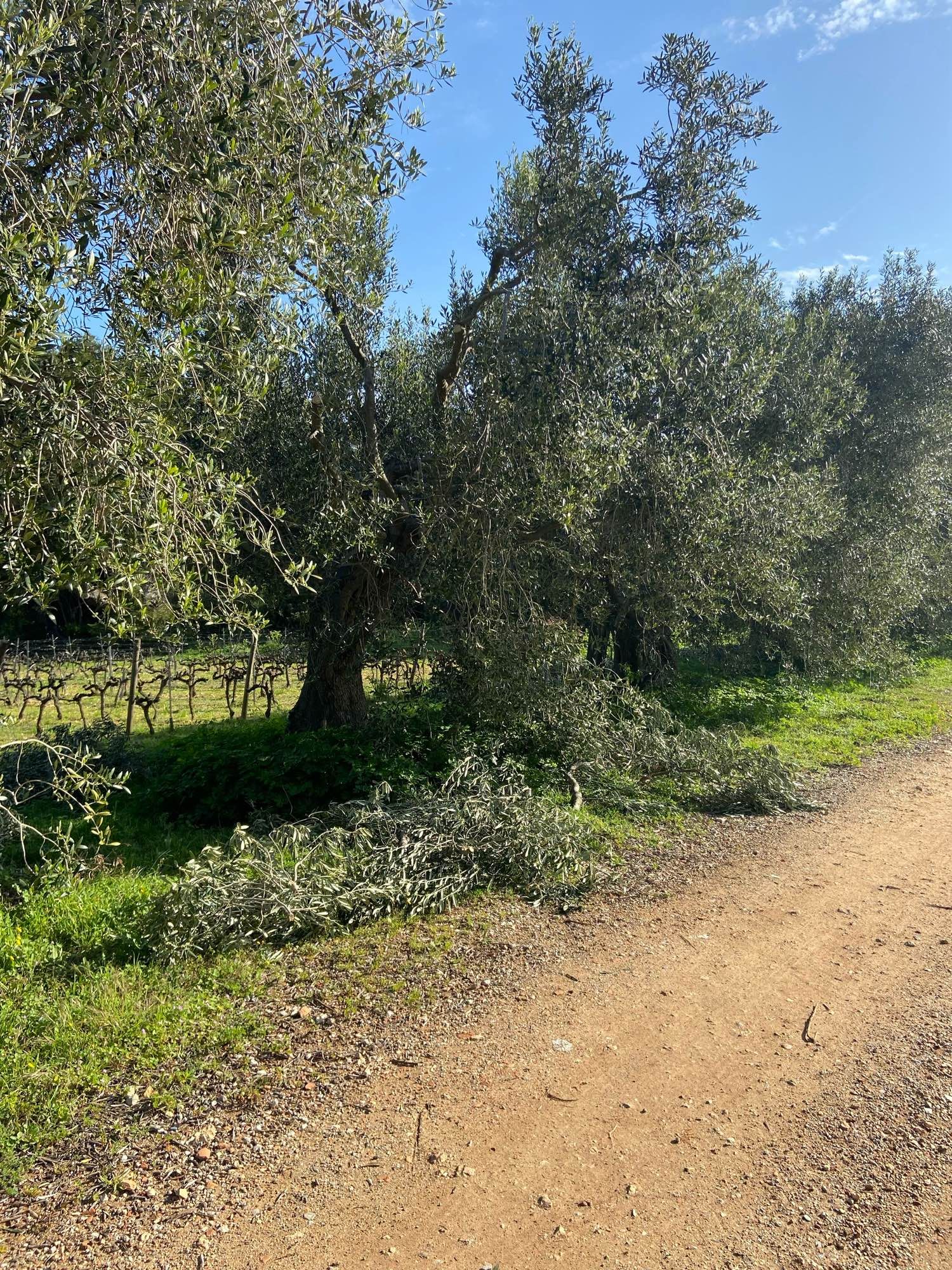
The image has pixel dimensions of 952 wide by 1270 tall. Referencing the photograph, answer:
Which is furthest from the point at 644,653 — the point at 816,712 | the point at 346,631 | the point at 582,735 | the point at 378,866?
the point at 378,866

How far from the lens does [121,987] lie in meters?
4.84

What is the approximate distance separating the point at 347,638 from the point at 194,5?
6148 mm

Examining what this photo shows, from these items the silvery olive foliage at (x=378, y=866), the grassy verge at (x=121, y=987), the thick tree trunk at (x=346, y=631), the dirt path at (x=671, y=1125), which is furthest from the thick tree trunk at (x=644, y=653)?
the dirt path at (x=671, y=1125)

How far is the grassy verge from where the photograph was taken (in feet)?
13.2

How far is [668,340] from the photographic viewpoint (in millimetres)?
8695

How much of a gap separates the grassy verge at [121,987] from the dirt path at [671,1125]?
901 millimetres

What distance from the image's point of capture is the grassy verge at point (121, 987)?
4.02 metres

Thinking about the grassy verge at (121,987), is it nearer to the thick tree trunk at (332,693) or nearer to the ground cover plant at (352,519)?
the ground cover plant at (352,519)

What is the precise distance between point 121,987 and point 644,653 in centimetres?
1063

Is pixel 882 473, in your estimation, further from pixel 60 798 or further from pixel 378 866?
pixel 60 798

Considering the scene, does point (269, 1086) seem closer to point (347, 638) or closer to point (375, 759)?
point (375, 759)

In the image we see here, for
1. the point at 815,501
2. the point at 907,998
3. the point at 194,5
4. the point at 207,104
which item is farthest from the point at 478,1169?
the point at 815,501

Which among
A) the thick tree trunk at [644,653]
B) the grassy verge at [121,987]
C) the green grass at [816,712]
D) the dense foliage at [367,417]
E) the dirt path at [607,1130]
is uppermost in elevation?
the dense foliage at [367,417]

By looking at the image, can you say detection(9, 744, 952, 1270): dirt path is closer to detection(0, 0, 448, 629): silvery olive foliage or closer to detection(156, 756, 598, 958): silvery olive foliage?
detection(156, 756, 598, 958): silvery olive foliage
